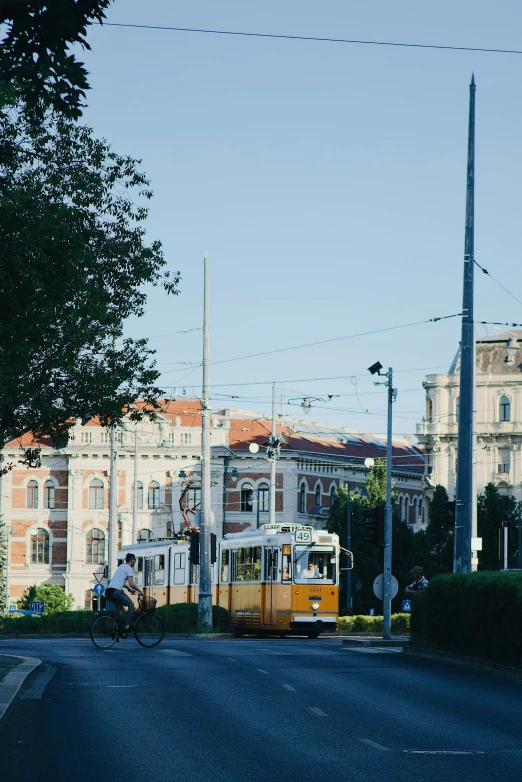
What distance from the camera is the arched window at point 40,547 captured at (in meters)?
95.8

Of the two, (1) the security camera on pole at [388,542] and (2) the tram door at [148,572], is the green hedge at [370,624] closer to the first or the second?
(1) the security camera on pole at [388,542]

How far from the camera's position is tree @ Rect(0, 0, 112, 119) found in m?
11.3

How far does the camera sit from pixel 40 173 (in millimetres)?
24219

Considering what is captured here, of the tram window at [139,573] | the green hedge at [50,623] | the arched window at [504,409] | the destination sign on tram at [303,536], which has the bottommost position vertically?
the green hedge at [50,623]

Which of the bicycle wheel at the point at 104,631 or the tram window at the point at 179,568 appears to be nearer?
the bicycle wheel at the point at 104,631

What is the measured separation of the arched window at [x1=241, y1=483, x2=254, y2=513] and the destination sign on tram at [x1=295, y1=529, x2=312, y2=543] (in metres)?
54.3

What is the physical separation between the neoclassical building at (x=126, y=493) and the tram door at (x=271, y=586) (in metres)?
52.5

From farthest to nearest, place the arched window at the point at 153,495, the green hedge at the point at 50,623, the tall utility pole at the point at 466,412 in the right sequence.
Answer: the arched window at the point at 153,495 → the green hedge at the point at 50,623 → the tall utility pole at the point at 466,412

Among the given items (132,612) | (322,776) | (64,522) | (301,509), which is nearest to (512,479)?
(301,509)

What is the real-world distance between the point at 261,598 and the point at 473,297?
62.1 feet

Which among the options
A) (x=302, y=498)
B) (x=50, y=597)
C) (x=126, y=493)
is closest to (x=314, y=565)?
(x=50, y=597)

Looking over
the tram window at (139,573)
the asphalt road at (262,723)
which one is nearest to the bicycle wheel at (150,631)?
the asphalt road at (262,723)

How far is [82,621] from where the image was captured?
49.9 m

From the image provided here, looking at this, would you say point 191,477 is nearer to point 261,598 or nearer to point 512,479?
point 512,479
